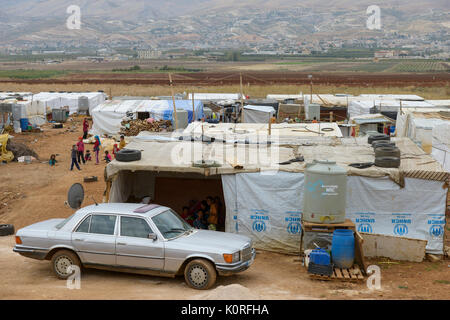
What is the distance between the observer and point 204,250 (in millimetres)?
9562

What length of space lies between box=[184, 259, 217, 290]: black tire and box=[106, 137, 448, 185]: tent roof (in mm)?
3467

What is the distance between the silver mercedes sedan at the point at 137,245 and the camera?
9562mm

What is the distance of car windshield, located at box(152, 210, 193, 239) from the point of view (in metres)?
9.95

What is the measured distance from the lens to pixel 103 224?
396 inches

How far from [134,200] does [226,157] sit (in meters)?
3.60

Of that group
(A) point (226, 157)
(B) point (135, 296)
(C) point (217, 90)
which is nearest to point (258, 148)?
(A) point (226, 157)

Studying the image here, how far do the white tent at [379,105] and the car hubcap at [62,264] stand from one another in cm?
2155

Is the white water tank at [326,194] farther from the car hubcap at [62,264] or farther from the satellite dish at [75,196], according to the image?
the satellite dish at [75,196]

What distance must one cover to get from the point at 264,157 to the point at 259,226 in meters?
1.89

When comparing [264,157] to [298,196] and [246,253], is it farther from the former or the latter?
[246,253]

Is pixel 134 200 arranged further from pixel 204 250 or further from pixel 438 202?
pixel 438 202

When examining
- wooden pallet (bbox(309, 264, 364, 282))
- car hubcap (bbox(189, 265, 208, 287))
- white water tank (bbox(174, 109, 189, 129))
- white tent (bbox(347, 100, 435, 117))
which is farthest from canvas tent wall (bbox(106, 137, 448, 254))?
white tent (bbox(347, 100, 435, 117))

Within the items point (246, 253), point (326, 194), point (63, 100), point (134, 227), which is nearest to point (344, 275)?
point (326, 194)

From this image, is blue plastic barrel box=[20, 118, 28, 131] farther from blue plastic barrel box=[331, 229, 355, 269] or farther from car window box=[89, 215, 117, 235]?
blue plastic barrel box=[331, 229, 355, 269]
